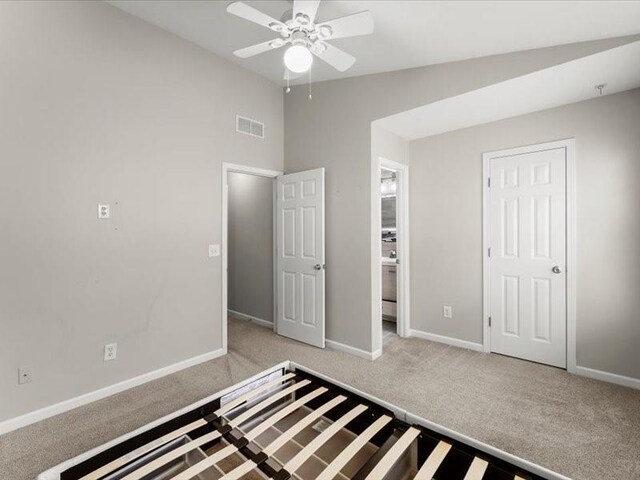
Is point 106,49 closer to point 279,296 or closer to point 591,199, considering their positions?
point 279,296

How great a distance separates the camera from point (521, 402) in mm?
2477

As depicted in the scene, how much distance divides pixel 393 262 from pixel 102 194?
3.35m

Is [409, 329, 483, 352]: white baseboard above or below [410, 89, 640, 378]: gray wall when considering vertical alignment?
below

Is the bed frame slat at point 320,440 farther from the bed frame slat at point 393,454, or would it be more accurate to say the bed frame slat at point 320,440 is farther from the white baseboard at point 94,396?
the white baseboard at point 94,396

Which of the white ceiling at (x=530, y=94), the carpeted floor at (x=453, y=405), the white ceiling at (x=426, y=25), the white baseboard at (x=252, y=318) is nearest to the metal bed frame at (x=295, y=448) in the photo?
the carpeted floor at (x=453, y=405)

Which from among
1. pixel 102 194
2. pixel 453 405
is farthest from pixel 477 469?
pixel 102 194

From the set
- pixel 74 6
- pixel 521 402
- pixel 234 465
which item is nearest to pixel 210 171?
pixel 74 6

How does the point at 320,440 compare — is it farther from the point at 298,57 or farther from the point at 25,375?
the point at 25,375

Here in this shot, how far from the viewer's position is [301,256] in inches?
149

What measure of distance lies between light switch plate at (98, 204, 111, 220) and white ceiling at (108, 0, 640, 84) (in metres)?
1.63

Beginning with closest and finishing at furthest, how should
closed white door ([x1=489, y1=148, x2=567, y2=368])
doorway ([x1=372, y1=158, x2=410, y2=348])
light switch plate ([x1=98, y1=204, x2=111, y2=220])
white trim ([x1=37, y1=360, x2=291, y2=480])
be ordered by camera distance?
white trim ([x1=37, y1=360, x2=291, y2=480]), light switch plate ([x1=98, y1=204, x2=111, y2=220]), closed white door ([x1=489, y1=148, x2=567, y2=368]), doorway ([x1=372, y1=158, x2=410, y2=348])

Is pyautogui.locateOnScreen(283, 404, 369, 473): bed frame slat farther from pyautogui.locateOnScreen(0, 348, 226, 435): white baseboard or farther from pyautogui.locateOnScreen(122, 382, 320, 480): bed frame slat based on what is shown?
pyautogui.locateOnScreen(0, 348, 226, 435): white baseboard

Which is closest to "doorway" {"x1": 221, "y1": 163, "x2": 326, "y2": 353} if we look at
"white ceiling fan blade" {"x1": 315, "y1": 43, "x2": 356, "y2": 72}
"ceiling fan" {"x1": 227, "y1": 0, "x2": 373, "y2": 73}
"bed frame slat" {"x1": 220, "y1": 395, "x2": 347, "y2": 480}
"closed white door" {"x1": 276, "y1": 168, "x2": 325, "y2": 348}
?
"closed white door" {"x1": 276, "y1": 168, "x2": 325, "y2": 348}

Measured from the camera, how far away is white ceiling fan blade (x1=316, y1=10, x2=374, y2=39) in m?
1.90
